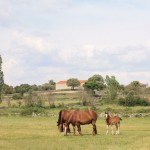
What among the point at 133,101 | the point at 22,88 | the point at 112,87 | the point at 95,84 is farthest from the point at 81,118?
the point at 22,88

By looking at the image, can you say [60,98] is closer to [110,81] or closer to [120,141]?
[110,81]

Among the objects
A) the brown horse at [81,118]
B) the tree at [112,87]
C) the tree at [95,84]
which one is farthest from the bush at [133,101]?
the brown horse at [81,118]

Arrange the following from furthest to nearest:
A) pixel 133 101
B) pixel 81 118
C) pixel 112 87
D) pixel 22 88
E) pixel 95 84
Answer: pixel 22 88
pixel 95 84
pixel 112 87
pixel 133 101
pixel 81 118

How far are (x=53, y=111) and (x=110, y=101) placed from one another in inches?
948

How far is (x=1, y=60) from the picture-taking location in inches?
4008

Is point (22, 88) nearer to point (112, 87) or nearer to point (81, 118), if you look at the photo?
point (112, 87)

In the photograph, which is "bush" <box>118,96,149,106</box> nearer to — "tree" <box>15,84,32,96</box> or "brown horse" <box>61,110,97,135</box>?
"brown horse" <box>61,110,97,135</box>

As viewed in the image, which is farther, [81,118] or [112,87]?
[112,87]

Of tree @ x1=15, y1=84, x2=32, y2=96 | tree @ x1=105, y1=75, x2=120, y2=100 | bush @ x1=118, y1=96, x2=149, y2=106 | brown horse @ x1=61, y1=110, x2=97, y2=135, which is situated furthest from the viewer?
tree @ x1=15, y1=84, x2=32, y2=96

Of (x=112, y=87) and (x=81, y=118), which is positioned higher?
(x=112, y=87)

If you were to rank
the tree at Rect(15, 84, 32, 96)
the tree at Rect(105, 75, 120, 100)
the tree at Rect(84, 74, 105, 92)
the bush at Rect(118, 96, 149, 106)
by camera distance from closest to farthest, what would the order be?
the bush at Rect(118, 96, 149, 106) < the tree at Rect(105, 75, 120, 100) < the tree at Rect(84, 74, 105, 92) < the tree at Rect(15, 84, 32, 96)

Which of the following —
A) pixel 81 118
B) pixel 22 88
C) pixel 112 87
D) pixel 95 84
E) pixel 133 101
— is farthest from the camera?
pixel 22 88

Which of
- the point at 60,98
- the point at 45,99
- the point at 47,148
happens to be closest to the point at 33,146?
the point at 47,148

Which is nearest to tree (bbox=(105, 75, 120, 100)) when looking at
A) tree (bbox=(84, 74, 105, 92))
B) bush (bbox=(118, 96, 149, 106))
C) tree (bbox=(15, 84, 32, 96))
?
bush (bbox=(118, 96, 149, 106))
